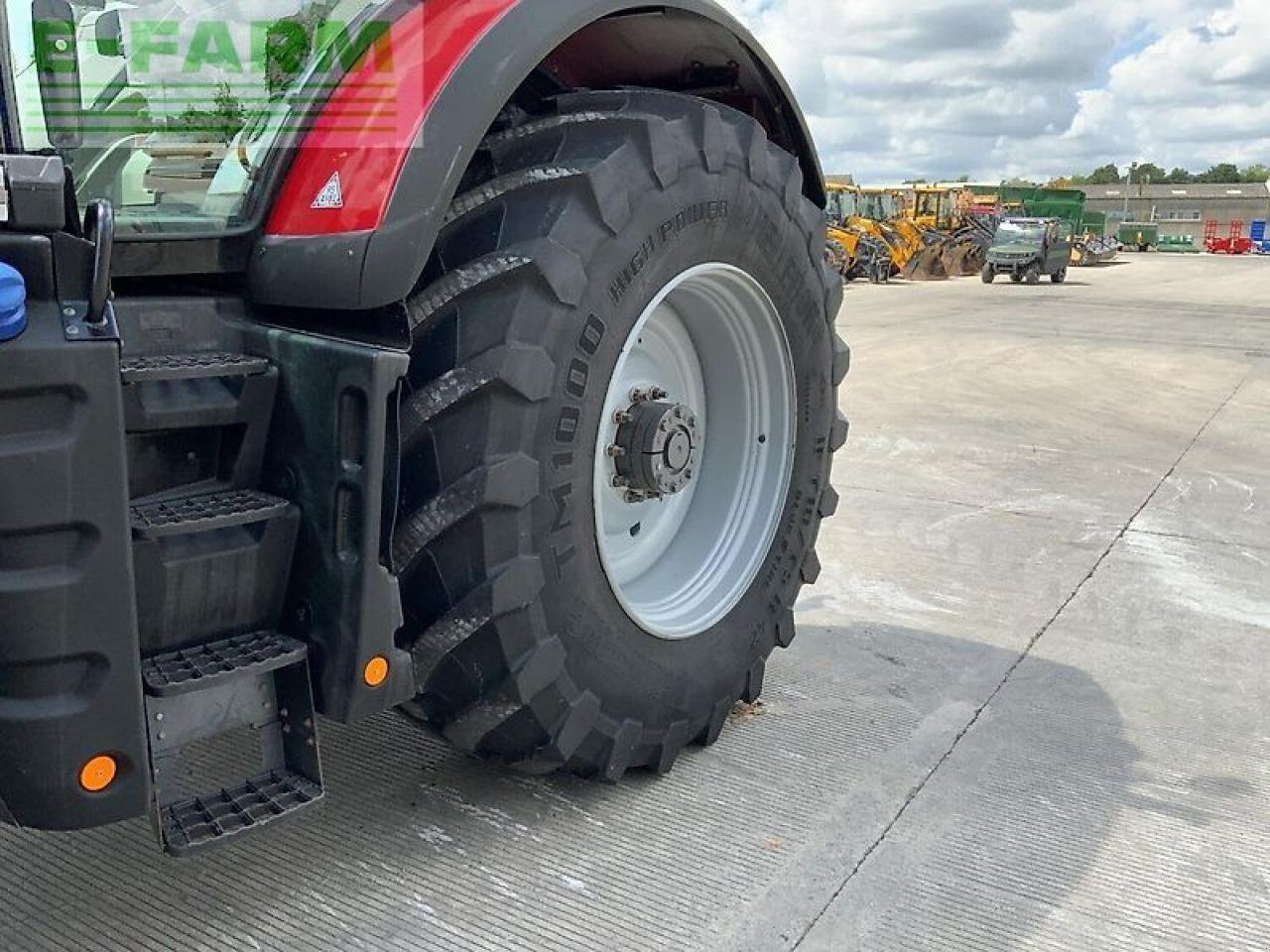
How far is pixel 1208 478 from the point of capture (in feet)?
21.3

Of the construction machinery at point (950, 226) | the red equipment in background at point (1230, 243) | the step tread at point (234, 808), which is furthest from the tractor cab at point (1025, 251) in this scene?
the red equipment in background at point (1230, 243)

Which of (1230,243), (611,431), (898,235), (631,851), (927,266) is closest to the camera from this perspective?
(631,851)

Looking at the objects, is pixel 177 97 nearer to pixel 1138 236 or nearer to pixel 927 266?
pixel 927 266

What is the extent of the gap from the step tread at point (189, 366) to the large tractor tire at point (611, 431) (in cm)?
29

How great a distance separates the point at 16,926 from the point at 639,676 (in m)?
1.38

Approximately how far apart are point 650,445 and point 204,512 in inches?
43.4

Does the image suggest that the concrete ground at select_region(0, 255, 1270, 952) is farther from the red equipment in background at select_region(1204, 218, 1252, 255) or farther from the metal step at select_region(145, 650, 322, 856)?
the red equipment in background at select_region(1204, 218, 1252, 255)

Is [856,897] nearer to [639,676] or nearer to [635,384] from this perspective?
[639,676]

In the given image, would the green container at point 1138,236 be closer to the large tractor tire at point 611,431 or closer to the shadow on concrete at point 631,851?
the large tractor tire at point 611,431

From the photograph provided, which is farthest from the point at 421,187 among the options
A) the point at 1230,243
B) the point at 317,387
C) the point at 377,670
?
the point at 1230,243

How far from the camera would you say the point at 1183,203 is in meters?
71.6

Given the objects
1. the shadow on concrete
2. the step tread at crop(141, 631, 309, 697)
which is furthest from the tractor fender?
the shadow on concrete

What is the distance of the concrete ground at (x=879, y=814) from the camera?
94.1 inches

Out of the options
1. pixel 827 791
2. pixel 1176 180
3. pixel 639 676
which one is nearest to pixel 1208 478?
pixel 827 791
